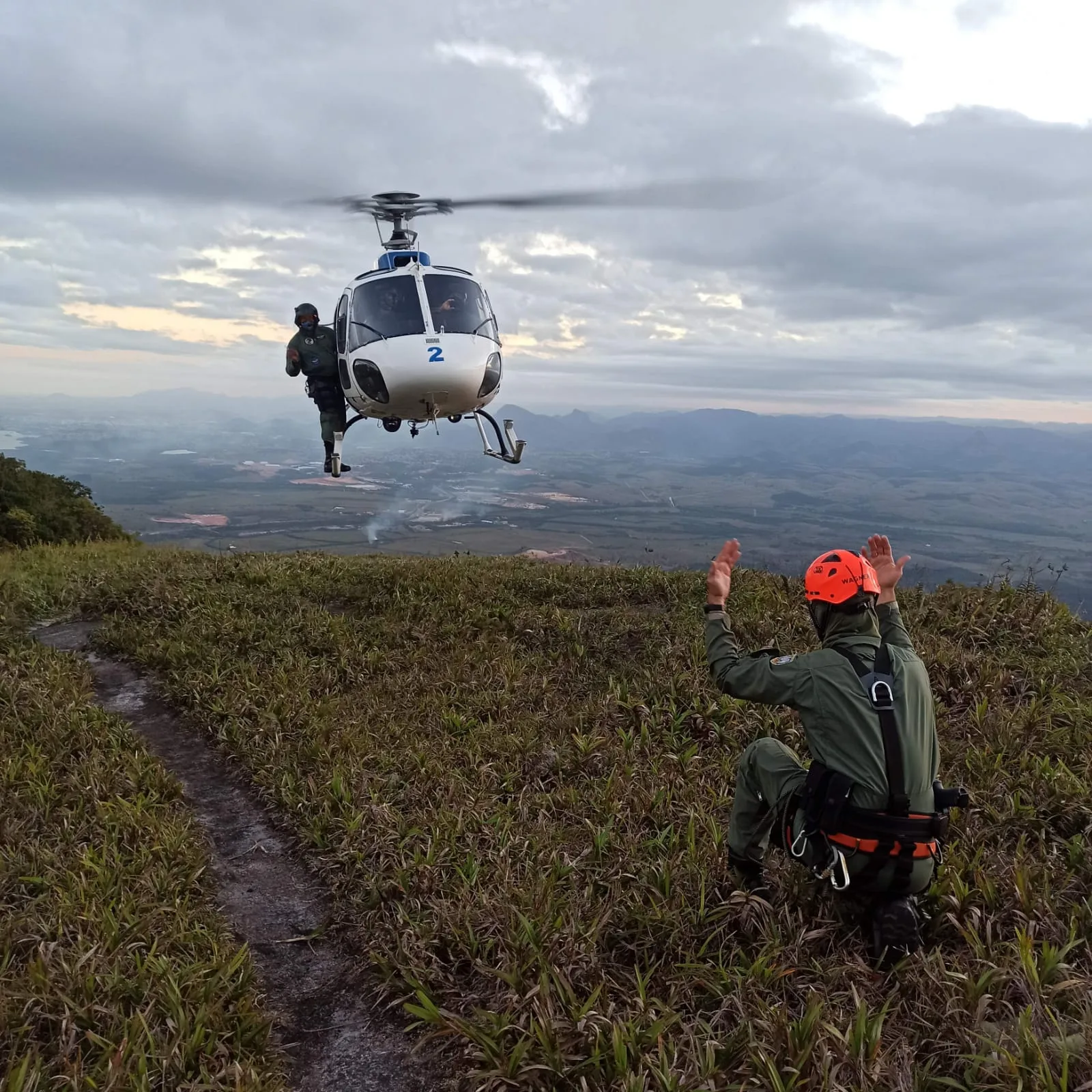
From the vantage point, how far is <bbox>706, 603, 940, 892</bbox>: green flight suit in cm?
328

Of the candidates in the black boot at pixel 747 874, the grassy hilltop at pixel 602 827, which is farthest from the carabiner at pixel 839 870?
the black boot at pixel 747 874

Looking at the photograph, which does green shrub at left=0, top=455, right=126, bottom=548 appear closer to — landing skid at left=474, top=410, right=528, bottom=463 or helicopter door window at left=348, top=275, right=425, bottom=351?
helicopter door window at left=348, top=275, right=425, bottom=351

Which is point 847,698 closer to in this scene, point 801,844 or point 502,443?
point 801,844

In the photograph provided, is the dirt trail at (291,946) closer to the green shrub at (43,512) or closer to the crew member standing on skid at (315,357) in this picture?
the crew member standing on skid at (315,357)

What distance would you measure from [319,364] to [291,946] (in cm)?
1011

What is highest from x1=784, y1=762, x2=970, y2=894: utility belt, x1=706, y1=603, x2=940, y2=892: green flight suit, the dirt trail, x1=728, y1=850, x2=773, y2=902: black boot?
x1=706, y1=603, x2=940, y2=892: green flight suit

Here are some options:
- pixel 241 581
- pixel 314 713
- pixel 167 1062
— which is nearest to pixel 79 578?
pixel 241 581

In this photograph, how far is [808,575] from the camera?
12.0ft

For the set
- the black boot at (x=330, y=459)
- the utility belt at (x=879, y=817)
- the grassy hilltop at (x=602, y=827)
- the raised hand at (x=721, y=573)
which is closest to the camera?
the grassy hilltop at (x=602, y=827)

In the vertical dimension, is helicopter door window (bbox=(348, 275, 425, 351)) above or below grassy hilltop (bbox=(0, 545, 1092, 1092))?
above

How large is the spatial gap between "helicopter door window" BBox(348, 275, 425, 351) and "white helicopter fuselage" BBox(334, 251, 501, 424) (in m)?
0.01

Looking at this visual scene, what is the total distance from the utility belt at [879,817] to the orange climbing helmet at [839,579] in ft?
0.92

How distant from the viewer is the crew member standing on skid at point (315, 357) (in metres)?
12.2

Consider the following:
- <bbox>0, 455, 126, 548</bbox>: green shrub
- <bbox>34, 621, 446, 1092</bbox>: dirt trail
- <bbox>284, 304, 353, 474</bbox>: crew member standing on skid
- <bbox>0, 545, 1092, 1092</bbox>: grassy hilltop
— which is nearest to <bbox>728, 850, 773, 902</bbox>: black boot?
<bbox>0, 545, 1092, 1092</bbox>: grassy hilltop
